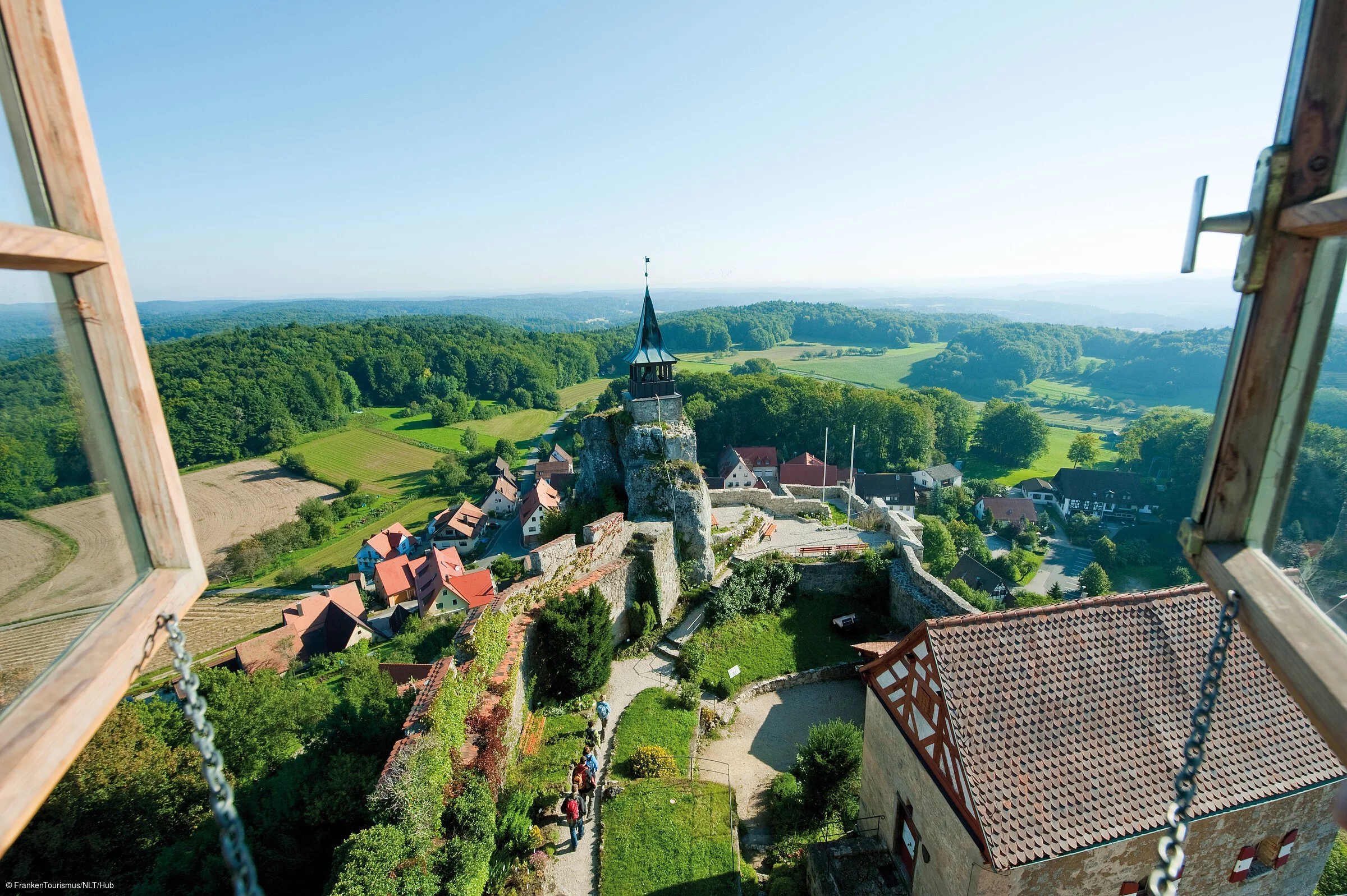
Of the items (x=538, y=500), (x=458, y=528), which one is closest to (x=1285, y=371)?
(x=538, y=500)

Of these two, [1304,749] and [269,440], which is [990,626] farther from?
[269,440]

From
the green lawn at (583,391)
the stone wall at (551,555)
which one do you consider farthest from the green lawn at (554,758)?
the green lawn at (583,391)

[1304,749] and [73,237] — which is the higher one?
[73,237]

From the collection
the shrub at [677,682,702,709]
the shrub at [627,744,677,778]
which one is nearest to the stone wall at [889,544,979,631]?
the shrub at [677,682,702,709]

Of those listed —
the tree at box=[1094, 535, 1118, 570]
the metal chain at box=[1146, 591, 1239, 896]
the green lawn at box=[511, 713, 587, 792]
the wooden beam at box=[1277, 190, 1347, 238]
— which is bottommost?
the tree at box=[1094, 535, 1118, 570]

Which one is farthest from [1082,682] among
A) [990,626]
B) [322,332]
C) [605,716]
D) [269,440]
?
[322,332]

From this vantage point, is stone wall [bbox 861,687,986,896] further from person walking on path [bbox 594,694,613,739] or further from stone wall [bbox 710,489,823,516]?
stone wall [bbox 710,489,823,516]
